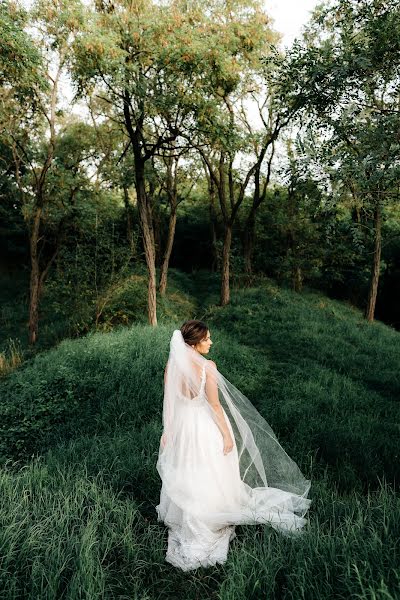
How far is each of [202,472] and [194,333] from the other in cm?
133

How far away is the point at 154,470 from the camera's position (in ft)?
16.0

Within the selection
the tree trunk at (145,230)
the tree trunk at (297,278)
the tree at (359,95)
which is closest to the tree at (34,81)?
the tree trunk at (145,230)

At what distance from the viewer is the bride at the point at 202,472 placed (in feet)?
12.3

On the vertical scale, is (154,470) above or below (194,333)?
below

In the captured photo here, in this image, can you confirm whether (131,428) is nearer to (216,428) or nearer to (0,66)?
(216,428)

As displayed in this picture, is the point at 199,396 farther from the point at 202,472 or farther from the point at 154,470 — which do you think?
the point at 154,470

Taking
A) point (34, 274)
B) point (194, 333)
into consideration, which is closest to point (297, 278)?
point (34, 274)

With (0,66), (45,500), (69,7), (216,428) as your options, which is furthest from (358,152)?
(0,66)

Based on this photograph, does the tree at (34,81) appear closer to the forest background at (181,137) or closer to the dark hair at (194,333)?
the forest background at (181,137)

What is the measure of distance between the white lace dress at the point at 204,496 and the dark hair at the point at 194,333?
33cm

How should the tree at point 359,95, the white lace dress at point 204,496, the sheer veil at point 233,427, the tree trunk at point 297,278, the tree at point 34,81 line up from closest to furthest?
the white lace dress at point 204,496 → the sheer veil at point 233,427 → the tree at point 359,95 → the tree at point 34,81 → the tree trunk at point 297,278

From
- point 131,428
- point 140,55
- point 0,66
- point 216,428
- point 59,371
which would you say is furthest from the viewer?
point 140,55

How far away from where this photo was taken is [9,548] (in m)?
3.22

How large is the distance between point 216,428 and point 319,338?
928cm
